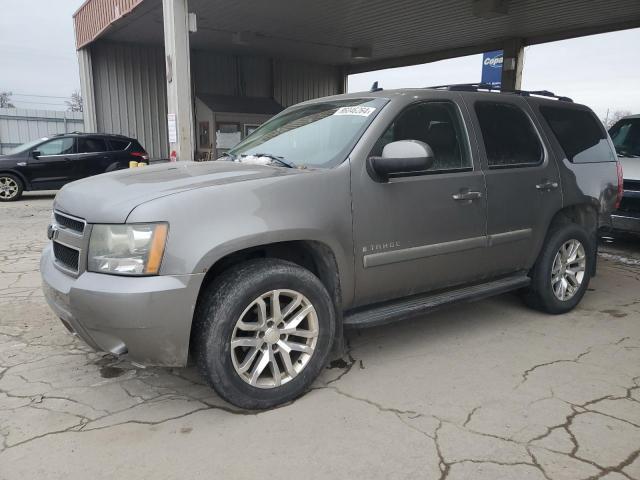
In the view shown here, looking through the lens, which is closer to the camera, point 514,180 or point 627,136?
point 514,180

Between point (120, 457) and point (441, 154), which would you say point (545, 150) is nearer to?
point (441, 154)

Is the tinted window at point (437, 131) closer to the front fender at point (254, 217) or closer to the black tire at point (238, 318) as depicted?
the front fender at point (254, 217)

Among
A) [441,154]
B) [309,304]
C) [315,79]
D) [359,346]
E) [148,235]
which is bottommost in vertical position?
[359,346]

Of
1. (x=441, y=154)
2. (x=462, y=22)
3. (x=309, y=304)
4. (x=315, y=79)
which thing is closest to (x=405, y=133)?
(x=441, y=154)

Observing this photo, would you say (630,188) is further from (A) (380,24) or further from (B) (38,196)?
(B) (38,196)

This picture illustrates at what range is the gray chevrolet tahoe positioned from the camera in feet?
8.50

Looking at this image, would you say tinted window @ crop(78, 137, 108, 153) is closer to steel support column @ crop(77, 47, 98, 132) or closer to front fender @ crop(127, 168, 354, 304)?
steel support column @ crop(77, 47, 98, 132)

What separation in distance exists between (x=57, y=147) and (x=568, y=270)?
475 inches

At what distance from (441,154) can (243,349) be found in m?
1.91

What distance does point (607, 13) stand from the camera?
11320 millimetres

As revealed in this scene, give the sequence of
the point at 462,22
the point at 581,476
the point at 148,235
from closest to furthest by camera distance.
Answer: the point at 581,476 < the point at 148,235 < the point at 462,22

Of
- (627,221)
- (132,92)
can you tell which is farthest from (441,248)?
(132,92)

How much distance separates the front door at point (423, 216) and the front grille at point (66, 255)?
5.16ft

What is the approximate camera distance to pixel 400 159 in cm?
311
